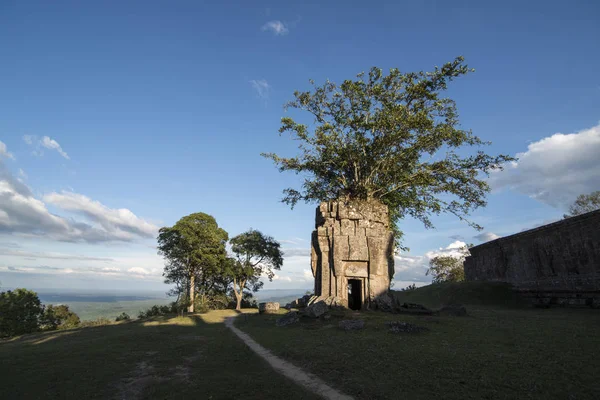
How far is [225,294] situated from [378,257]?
26928 mm

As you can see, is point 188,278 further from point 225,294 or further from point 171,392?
point 171,392

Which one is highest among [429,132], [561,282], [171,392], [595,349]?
[429,132]

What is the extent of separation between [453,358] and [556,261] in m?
26.5

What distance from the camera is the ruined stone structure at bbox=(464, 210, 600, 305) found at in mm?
26188

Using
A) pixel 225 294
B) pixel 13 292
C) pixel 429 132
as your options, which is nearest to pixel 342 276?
pixel 429 132

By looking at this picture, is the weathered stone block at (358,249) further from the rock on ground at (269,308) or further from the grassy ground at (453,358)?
the rock on ground at (269,308)

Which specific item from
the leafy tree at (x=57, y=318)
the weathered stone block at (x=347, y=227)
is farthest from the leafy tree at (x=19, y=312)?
the weathered stone block at (x=347, y=227)

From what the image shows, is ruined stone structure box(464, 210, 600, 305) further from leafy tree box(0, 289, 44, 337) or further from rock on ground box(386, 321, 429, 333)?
leafy tree box(0, 289, 44, 337)

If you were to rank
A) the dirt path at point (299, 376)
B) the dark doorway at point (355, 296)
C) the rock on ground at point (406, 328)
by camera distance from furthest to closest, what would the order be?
the dark doorway at point (355, 296)
the rock on ground at point (406, 328)
the dirt path at point (299, 376)

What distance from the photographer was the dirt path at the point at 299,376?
8977 millimetres

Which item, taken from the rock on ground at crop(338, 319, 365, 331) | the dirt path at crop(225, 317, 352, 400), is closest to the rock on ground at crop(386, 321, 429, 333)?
the rock on ground at crop(338, 319, 365, 331)

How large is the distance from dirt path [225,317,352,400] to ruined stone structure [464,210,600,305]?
2677 cm

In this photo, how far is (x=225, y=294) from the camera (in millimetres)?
44469

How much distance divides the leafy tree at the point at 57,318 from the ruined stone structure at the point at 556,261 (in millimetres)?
49291
